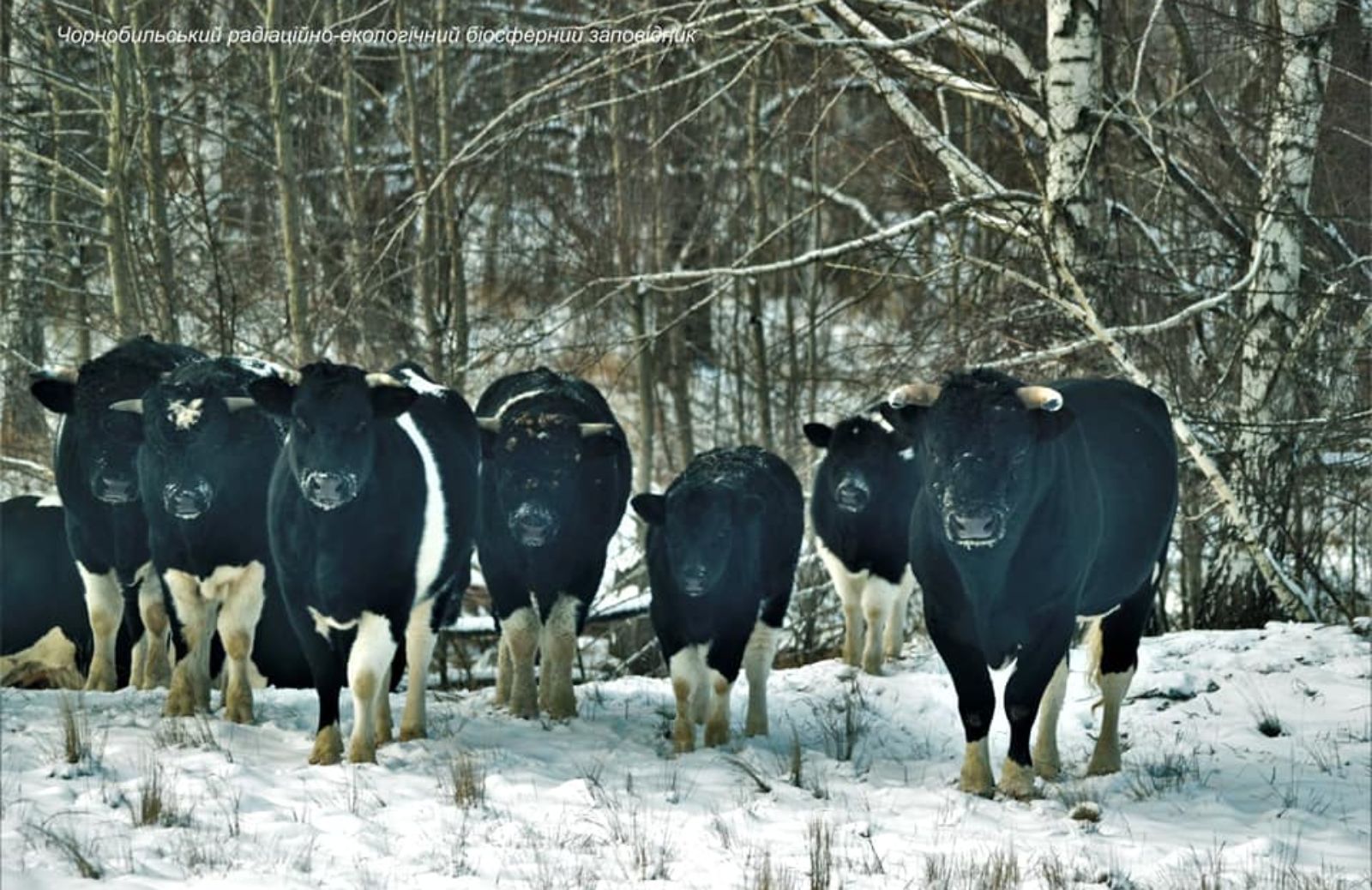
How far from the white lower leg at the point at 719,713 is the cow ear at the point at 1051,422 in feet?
7.84

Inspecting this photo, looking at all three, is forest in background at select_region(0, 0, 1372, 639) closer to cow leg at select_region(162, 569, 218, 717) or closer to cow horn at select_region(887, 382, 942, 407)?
cow horn at select_region(887, 382, 942, 407)

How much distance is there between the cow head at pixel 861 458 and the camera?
12172mm

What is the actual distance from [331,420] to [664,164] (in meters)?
13.6

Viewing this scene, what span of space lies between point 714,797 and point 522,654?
2.24 meters

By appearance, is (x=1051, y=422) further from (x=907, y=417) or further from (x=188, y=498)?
(x=188, y=498)

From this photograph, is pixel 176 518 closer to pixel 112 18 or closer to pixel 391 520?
pixel 391 520

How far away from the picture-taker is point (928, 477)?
357 inches

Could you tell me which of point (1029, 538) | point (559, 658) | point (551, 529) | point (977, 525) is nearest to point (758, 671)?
point (559, 658)

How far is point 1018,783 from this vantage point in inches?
360

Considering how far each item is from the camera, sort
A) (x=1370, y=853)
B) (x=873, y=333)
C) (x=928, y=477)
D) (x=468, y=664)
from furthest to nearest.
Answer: (x=873, y=333), (x=468, y=664), (x=928, y=477), (x=1370, y=853)

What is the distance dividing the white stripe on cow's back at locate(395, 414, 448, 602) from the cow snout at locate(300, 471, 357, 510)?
0.75m

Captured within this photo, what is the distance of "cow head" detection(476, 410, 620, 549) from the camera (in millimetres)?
10555

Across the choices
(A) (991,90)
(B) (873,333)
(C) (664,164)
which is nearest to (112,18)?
(A) (991,90)

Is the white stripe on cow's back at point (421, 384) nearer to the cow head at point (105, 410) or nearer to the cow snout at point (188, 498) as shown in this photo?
the cow snout at point (188, 498)
